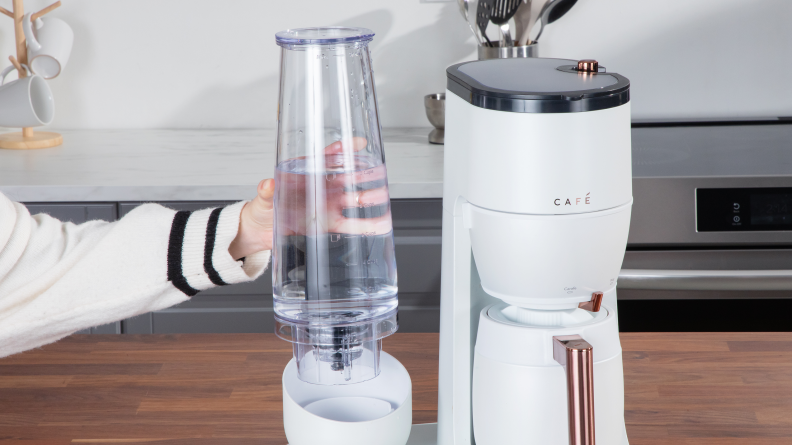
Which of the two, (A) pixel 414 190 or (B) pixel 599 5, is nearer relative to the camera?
(A) pixel 414 190

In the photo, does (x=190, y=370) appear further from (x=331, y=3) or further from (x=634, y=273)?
(x=331, y=3)

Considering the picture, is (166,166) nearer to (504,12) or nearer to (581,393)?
(504,12)

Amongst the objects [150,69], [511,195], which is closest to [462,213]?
[511,195]

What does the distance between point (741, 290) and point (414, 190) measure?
0.72 metres

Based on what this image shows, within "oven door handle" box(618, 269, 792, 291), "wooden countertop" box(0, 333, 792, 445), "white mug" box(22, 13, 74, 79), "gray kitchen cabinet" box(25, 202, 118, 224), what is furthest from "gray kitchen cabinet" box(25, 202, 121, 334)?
"oven door handle" box(618, 269, 792, 291)

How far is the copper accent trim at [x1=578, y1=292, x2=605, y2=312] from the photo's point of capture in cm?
59

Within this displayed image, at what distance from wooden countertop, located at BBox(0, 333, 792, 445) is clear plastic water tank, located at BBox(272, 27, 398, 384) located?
6.0 inches

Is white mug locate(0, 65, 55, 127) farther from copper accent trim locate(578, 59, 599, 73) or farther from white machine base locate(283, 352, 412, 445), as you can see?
A: copper accent trim locate(578, 59, 599, 73)

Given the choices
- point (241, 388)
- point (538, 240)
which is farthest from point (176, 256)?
point (538, 240)

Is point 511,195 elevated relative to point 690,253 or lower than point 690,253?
elevated

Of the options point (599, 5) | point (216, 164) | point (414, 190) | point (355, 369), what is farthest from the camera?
point (599, 5)

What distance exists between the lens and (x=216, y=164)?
1.71 m

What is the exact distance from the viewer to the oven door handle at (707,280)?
1.51m

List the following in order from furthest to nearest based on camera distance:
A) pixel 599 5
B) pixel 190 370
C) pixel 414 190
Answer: pixel 599 5 → pixel 414 190 → pixel 190 370
